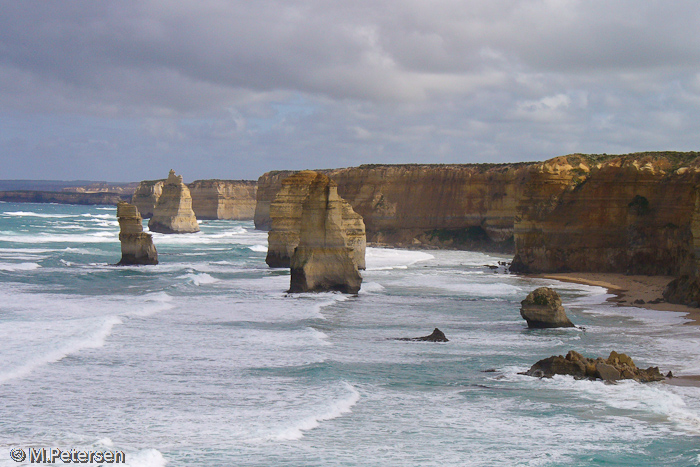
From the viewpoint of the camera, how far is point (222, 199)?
131 m

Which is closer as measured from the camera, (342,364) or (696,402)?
(696,402)

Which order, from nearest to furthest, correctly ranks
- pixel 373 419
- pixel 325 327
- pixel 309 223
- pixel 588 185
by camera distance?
pixel 373 419
pixel 325 327
pixel 309 223
pixel 588 185

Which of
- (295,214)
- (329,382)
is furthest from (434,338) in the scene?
(295,214)

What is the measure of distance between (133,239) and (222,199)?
294 feet

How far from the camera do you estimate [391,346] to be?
2069 cm

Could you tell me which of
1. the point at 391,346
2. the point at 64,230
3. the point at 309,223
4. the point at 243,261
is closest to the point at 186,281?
the point at 309,223

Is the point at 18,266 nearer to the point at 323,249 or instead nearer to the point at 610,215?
the point at 323,249

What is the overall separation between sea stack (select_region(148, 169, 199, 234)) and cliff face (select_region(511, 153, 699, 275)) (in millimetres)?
49273

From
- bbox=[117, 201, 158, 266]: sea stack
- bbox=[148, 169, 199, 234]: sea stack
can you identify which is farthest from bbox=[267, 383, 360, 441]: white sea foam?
bbox=[148, 169, 199, 234]: sea stack

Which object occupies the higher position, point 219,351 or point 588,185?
point 588,185

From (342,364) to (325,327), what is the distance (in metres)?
5.42

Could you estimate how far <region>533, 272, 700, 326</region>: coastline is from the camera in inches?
1091

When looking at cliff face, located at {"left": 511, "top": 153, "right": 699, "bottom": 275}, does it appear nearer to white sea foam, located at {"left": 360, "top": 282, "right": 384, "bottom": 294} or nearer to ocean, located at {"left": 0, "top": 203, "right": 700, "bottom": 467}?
ocean, located at {"left": 0, "top": 203, "right": 700, "bottom": 467}

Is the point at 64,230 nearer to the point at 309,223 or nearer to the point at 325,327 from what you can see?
the point at 309,223
